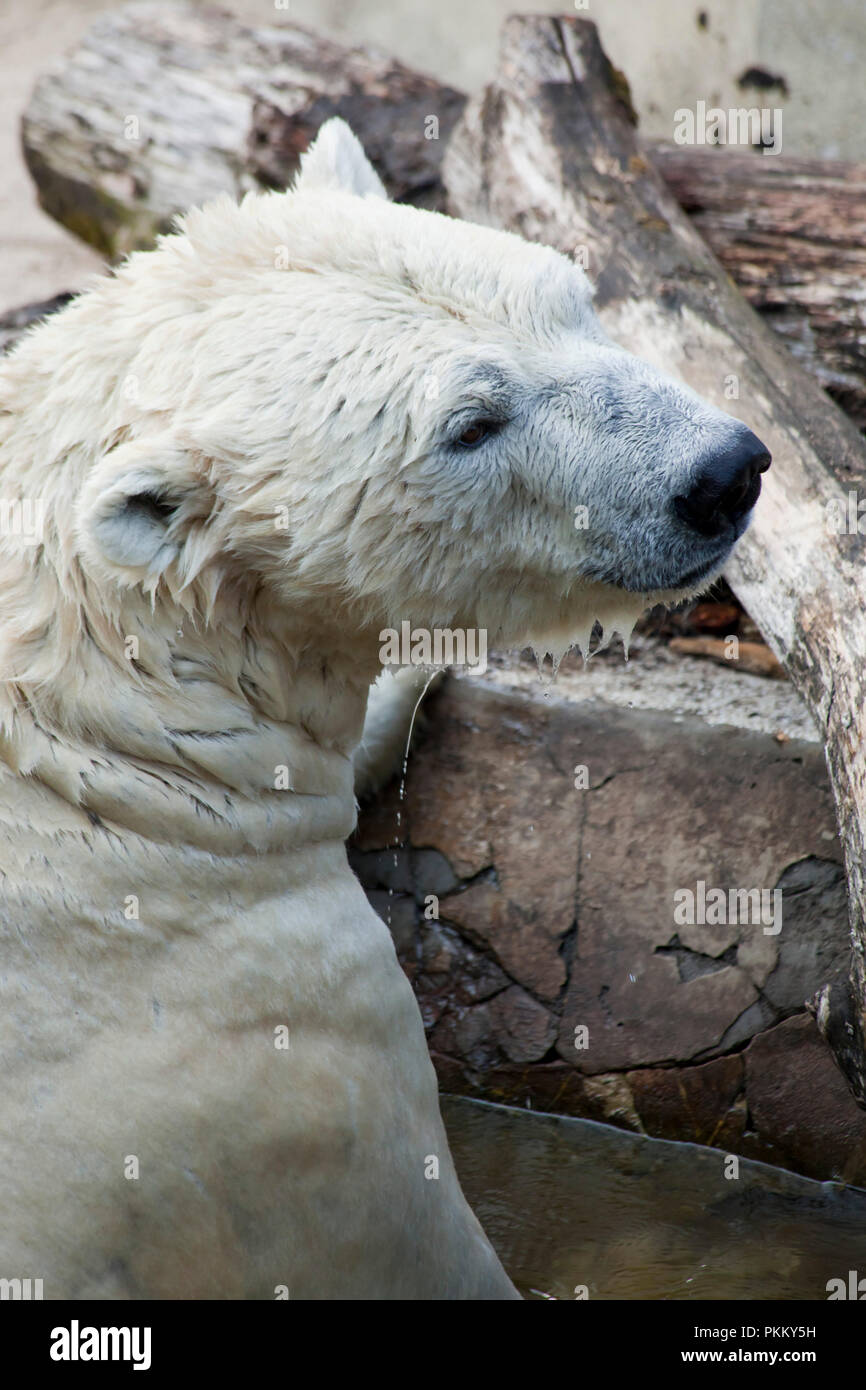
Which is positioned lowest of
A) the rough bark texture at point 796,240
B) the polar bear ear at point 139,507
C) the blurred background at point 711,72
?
the polar bear ear at point 139,507

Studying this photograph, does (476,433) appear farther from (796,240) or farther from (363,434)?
(796,240)

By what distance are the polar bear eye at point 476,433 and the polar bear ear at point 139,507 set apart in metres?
0.46

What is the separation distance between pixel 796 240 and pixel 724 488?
2.47 m

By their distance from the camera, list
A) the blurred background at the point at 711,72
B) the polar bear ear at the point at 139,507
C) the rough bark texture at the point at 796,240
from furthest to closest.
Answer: the blurred background at the point at 711,72
the rough bark texture at the point at 796,240
the polar bear ear at the point at 139,507

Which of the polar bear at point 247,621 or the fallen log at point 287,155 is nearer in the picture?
the polar bear at point 247,621

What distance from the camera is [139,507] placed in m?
2.20

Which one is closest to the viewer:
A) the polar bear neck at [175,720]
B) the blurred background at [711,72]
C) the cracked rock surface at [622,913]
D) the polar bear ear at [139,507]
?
the polar bear ear at [139,507]

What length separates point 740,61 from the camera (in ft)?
25.1

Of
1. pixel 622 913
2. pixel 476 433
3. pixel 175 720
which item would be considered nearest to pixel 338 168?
pixel 476 433

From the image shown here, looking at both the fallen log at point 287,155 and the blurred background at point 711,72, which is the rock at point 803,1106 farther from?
the blurred background at point 711,72

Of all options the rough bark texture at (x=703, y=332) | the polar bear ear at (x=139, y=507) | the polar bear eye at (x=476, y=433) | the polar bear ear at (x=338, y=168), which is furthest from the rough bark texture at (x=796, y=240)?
the polar bear ear at (x=139, y=507)

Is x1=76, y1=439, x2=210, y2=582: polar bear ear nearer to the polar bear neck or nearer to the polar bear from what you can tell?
the polar bear

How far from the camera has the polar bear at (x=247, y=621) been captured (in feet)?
7.30

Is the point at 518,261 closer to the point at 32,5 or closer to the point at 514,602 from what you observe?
the point at 514,602
